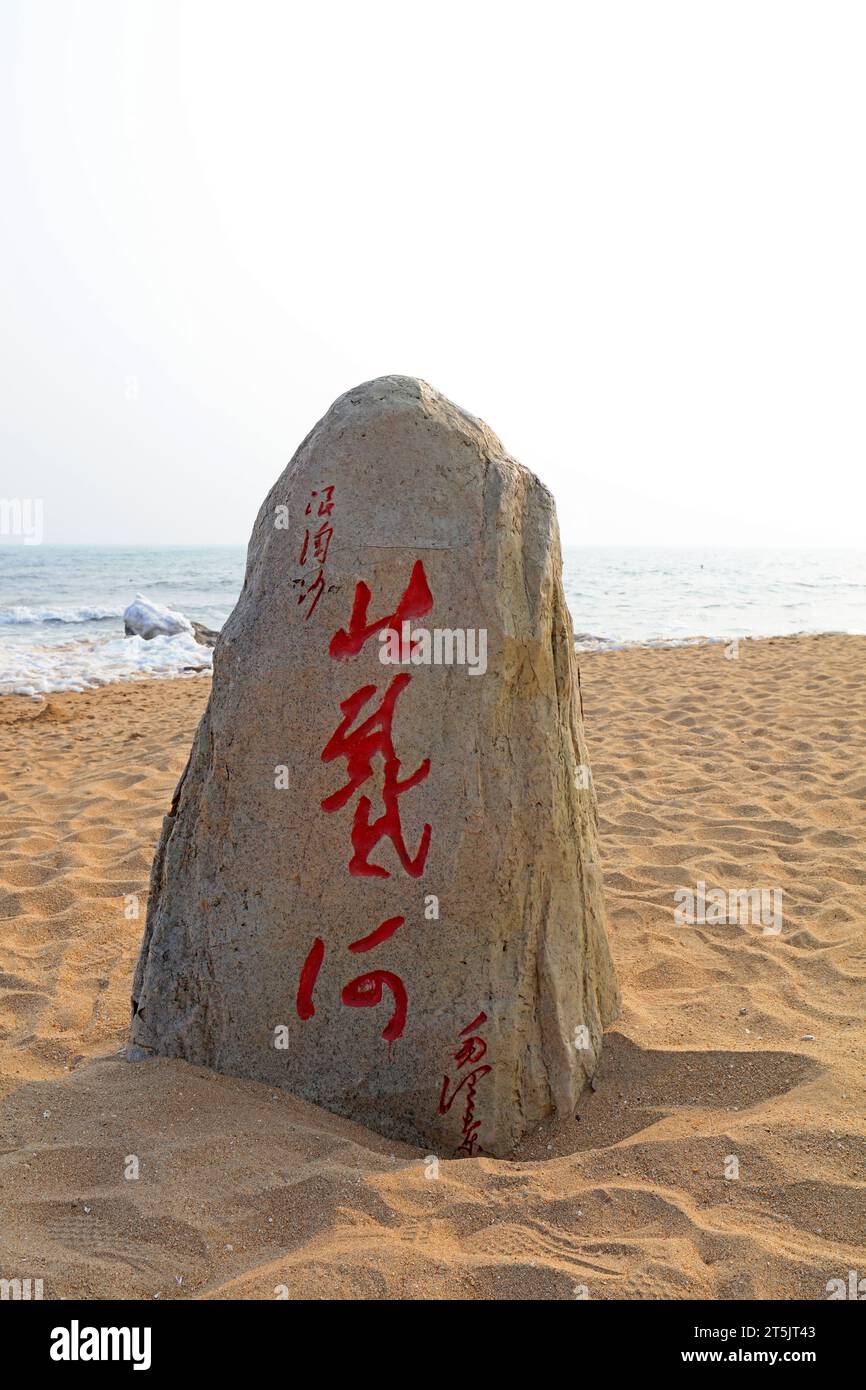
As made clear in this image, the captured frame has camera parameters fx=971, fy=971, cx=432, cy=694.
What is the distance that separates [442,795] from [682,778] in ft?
10.8

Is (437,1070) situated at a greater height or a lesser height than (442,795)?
lesser

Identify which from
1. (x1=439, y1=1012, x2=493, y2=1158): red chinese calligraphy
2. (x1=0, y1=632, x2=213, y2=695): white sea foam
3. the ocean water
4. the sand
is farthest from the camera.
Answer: the ocean water

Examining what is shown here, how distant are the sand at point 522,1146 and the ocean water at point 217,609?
7.67m

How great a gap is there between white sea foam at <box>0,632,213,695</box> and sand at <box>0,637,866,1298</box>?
6679 millimetres

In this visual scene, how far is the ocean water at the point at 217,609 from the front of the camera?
12.6 meters

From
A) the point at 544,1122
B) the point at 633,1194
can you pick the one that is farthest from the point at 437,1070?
the point at 633,1194

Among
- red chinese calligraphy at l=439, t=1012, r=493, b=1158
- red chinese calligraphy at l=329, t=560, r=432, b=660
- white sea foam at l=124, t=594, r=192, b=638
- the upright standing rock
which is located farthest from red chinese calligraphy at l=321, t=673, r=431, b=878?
white sea foam at l=124, t=594, r=192, b=638

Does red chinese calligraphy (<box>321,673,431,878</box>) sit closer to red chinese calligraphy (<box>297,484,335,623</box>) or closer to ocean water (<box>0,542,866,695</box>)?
red chinese calligraphy (<box>297,484,335,623</box>)

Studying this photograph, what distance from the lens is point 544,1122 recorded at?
2459 mm

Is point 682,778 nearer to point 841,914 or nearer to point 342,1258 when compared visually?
point 841,914

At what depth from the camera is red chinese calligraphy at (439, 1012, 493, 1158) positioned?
2369 mm

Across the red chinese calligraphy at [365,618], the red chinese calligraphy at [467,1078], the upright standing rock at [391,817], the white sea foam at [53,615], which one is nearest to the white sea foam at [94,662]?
the white sea foam at [53,615]

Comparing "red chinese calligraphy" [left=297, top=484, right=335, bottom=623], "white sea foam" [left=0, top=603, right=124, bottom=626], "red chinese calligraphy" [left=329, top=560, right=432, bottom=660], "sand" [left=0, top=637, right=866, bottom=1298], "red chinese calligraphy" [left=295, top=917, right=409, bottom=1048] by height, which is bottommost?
"sand" [left=0, top=637, right=866, bottom=1298]

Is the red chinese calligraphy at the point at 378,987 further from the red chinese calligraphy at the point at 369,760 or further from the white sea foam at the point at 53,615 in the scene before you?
the white sea foam at the point at 53,615
